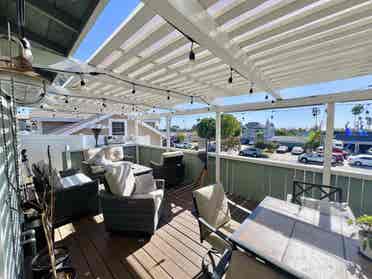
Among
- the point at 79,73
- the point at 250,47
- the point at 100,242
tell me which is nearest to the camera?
the point at 250,47

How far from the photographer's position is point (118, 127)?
9414 millimetres

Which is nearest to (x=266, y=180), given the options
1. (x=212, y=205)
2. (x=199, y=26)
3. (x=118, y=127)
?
(x=212, y=205)

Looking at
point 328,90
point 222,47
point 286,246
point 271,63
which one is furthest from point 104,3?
point 328,90

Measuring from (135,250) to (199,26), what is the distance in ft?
8.59

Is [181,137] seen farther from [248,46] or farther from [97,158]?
[248,46]

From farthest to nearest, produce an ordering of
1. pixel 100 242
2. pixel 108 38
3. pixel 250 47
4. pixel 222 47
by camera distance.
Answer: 1. pixel 100 242
2. pixel 250 47
3. pixel 108 38
4. pixel 222 47

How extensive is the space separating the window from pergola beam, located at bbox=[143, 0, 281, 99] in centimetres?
864

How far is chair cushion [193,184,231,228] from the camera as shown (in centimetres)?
190

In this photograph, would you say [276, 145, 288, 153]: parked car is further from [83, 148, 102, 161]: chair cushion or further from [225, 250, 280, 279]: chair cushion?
[83, 148, 102, 161]: chair cushion

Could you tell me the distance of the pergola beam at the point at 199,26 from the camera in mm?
1072

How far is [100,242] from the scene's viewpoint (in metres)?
2.30

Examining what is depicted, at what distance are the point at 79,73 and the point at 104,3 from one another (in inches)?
60.8

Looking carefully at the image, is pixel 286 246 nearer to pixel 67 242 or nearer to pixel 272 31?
pixel 272 31

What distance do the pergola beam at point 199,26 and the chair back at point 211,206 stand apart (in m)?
1.56
